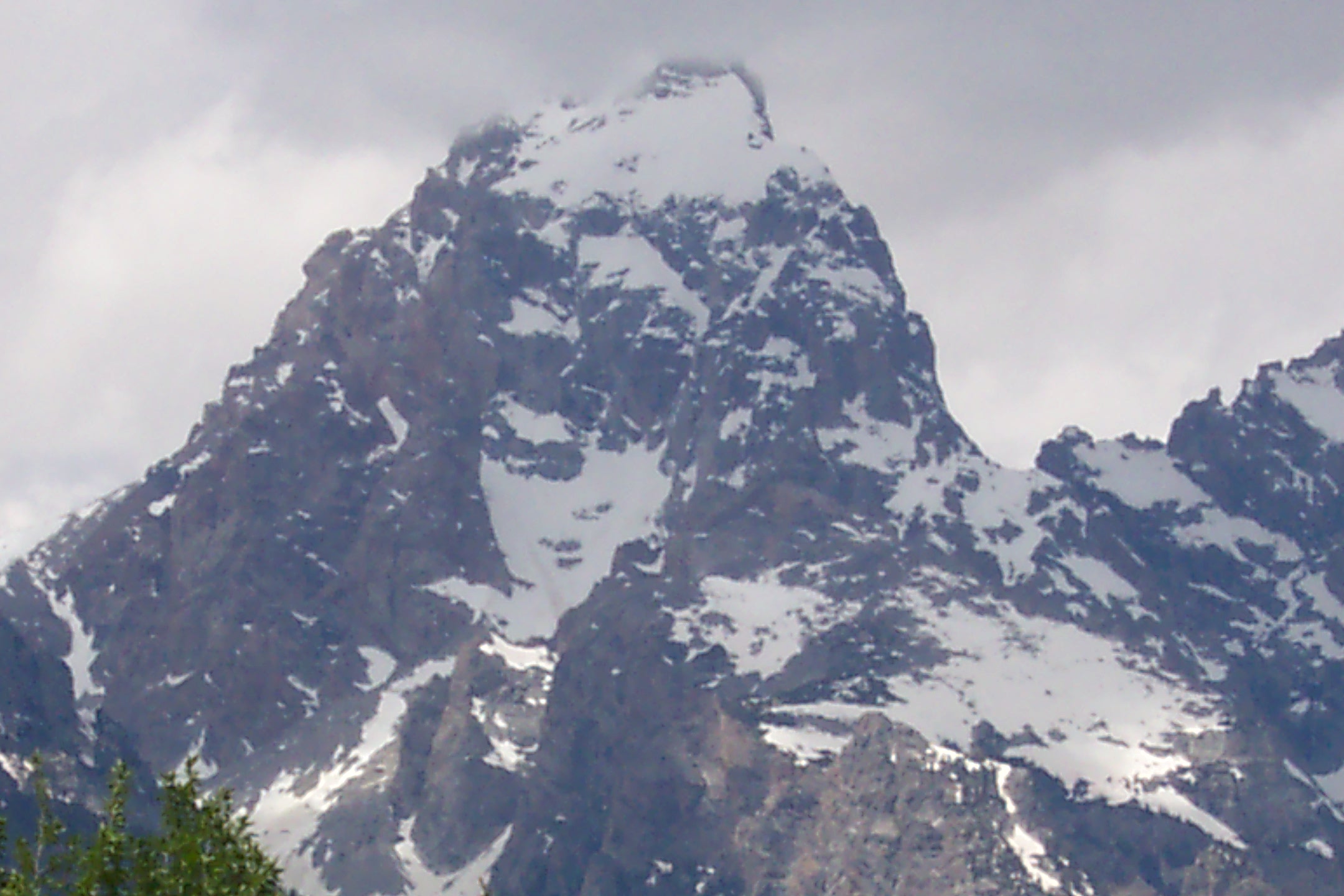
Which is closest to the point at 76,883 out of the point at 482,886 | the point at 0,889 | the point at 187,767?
the point at 0,889

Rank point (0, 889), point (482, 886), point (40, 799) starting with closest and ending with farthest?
point (0, 889) → point (40, 799) → point (482, 886)

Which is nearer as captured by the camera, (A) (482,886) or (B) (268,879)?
(B) (268,879)

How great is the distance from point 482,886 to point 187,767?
42.7ft

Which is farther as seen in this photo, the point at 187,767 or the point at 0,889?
the point at 187,767

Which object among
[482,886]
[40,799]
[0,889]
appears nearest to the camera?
[0,889]

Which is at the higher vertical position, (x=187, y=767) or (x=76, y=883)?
(x=187, y=767)

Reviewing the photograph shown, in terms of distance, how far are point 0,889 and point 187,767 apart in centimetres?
1687

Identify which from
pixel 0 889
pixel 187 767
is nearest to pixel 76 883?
pixel 0 889

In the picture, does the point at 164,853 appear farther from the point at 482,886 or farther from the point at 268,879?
the point at 482,886

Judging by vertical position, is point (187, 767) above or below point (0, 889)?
above

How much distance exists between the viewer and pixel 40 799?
385ft

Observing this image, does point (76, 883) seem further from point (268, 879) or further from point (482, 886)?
point (482, 886)

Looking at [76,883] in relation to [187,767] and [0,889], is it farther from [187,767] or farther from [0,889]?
[187,767]

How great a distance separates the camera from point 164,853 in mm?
111625
